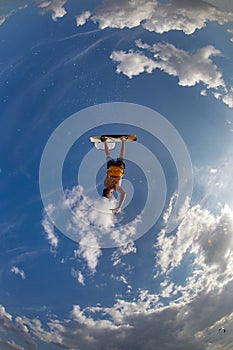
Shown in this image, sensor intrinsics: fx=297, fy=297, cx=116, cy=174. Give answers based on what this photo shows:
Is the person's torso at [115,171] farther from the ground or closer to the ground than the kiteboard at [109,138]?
closer to the ground

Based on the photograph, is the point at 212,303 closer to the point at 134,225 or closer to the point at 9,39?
the point at 134,225

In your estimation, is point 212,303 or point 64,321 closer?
point 212,303

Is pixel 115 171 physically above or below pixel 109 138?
below

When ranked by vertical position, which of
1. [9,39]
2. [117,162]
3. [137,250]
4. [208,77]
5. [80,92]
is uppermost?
[9,39]

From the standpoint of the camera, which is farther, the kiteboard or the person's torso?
the kiteboard

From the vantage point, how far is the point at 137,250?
13.1m

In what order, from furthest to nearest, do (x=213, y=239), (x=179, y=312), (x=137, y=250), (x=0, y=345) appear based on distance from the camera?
(x=0, y=345) → (x=179, y=312) → (x=137, y=250) → (x=213, y=239)

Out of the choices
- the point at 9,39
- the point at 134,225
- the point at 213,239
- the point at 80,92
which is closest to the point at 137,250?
the point at 134,225

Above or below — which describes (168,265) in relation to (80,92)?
below

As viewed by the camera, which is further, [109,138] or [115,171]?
[109,138]

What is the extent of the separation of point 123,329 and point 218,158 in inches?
418

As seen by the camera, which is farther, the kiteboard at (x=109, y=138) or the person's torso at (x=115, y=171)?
the kiteboard at (x=109, y=138)

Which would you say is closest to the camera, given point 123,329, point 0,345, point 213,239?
point 213,239

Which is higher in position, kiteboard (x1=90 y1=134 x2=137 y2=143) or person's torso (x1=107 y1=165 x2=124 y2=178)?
kiteboard (x1=90 y1=134 x2=137 y2=143)
